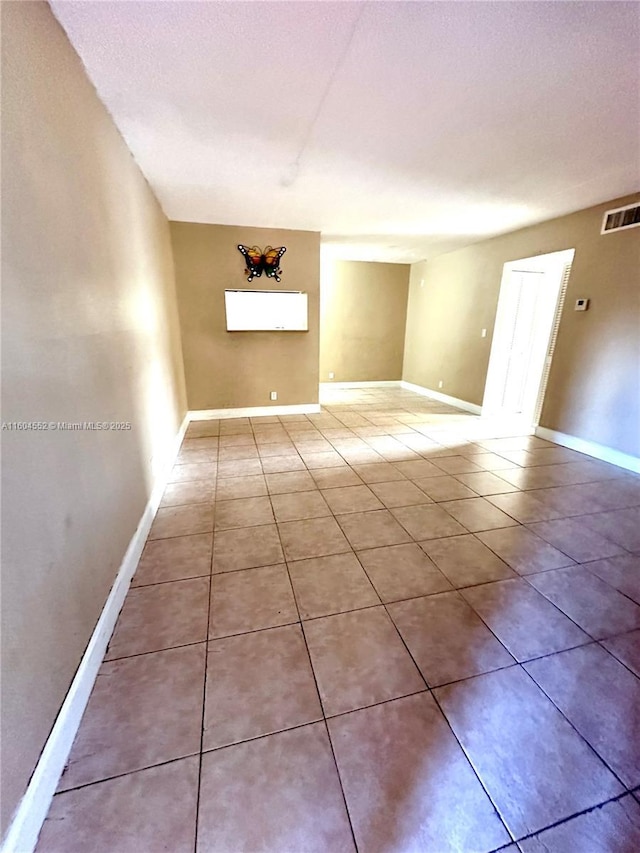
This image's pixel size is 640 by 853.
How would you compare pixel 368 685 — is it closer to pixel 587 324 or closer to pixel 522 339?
pixel 587 324

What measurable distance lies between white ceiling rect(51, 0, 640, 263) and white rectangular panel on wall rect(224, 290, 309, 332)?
1.42 m

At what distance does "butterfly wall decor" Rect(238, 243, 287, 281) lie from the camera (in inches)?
179

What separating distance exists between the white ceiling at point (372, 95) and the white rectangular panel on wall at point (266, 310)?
142cm

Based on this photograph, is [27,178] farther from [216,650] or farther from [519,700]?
[519,700]

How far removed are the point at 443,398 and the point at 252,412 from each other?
3511 millimetres

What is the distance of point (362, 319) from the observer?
713 centimetres

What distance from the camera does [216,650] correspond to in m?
1.47

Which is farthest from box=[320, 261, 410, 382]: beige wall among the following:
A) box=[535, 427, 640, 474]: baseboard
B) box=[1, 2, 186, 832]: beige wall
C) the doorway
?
box=[1, 2, 186, 832]: beige wall

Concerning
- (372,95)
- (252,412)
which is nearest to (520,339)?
(252,412)

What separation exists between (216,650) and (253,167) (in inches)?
129

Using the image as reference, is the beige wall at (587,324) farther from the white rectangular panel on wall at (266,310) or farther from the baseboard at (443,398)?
the white rectangular panel on wall at (266,310)

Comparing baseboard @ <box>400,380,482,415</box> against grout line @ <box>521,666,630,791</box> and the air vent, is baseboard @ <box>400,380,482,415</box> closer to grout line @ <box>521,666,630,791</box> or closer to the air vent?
the air vent

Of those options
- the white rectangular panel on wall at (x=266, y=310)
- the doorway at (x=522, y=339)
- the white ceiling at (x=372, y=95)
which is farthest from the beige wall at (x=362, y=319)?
the white ceiling at (x=372, y=95)

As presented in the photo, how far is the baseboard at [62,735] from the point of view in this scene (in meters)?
0.87
